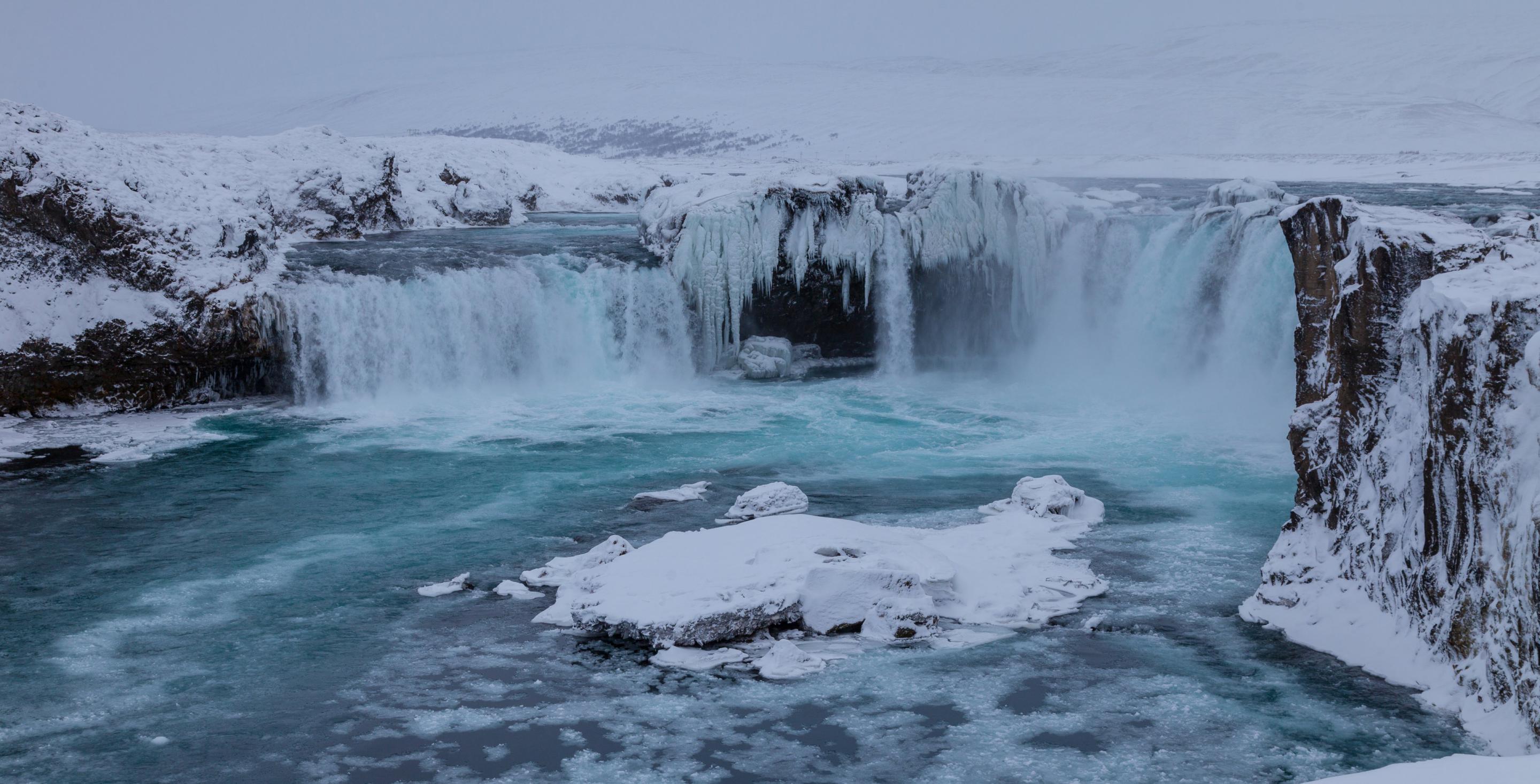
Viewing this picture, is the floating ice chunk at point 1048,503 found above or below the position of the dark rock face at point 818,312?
below

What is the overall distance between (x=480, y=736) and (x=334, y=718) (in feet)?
3.38

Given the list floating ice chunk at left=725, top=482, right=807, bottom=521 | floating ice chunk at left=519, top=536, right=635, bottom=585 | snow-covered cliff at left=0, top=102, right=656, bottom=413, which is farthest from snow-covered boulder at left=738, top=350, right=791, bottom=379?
floating ice chunk at left=519, top=536, right=635, bottom=585

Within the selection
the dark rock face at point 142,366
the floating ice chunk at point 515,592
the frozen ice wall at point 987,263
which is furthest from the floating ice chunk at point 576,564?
the frozen ice wall at point 987,263

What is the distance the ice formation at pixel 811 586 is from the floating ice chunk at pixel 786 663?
36mm

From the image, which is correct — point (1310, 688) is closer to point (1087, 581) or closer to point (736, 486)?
point (1087, 581)

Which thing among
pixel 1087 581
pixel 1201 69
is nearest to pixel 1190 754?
pixel 1087 581

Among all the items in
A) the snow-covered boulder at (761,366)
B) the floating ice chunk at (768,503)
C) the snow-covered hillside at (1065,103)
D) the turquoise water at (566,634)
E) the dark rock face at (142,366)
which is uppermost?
the snow-covered hillside at (1065,103)

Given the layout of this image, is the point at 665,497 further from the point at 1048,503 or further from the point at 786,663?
the point at 786,663

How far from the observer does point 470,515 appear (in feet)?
40.7

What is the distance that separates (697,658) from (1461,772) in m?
5.15

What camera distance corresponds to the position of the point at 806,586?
8.91m

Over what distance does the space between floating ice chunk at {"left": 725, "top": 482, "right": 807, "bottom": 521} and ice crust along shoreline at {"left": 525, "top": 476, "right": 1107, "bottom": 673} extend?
5.67ft

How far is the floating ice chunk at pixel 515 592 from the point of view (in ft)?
32.2

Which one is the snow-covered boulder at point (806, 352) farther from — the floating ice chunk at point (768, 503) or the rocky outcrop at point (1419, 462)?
the rocky outcrop at point (1419, 462)
